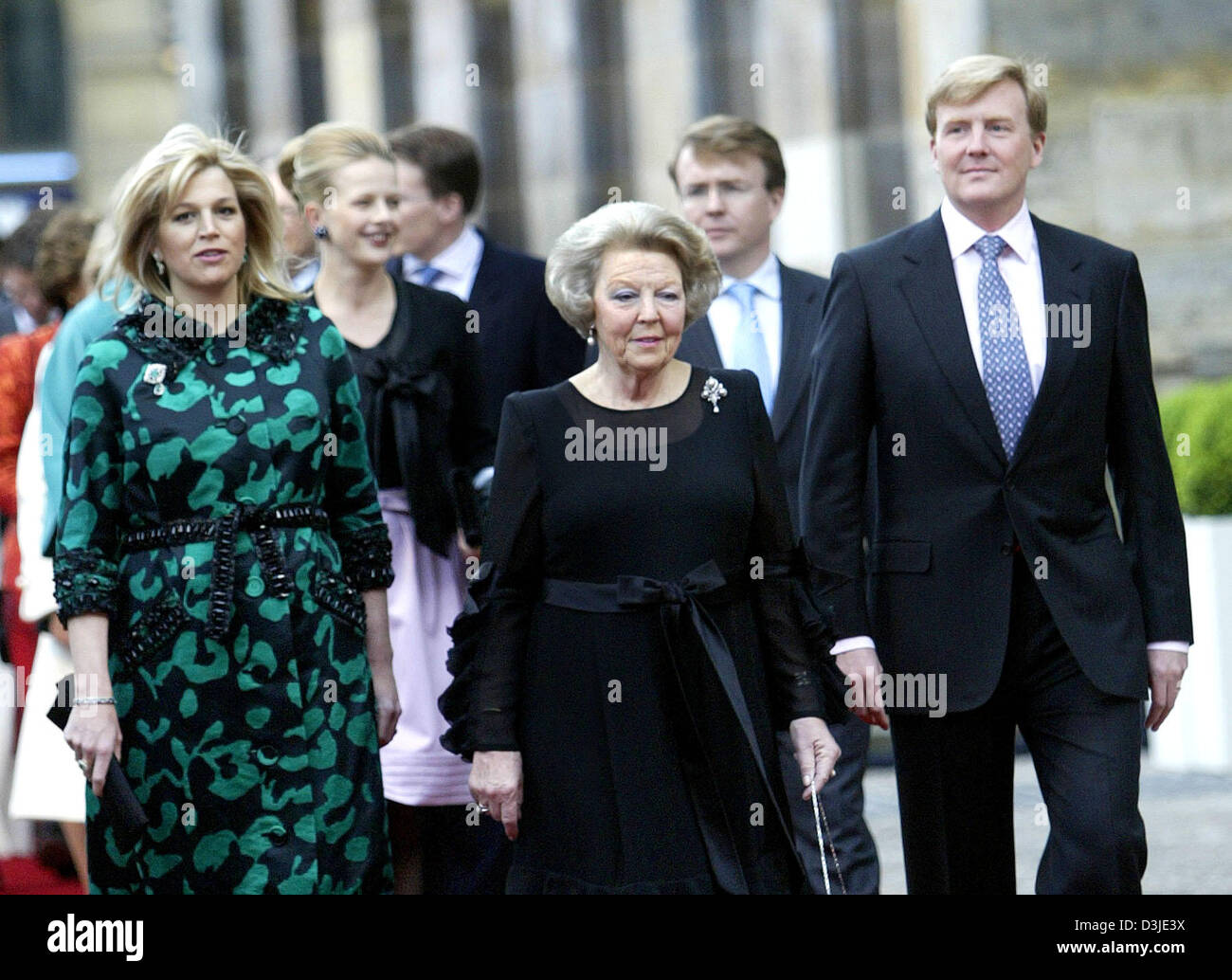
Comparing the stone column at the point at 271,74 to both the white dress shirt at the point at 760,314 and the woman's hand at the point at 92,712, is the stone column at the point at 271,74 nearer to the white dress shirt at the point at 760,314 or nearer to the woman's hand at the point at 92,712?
the white dress shirt at the point at 760,314

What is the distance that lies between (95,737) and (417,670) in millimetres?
1509

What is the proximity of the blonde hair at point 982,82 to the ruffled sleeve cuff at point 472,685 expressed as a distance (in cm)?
162

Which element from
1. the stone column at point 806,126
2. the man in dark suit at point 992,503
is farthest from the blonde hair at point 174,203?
the stone column at point 806,126

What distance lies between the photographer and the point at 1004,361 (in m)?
5.65

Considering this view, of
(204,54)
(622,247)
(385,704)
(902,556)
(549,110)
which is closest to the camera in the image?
(622,247)

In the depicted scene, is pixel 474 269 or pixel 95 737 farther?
pixel 474 269

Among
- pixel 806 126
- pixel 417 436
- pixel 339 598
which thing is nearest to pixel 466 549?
pixel 417 436

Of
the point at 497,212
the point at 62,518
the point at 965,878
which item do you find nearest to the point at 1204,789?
the point at 965,878

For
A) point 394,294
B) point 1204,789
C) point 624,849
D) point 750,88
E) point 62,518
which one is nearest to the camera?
point 624,849

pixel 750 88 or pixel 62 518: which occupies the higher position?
pixel 750 88

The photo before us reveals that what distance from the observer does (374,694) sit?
5848 mm

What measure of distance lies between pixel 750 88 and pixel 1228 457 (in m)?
5.75

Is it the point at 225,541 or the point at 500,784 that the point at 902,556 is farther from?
the point at 225,541
